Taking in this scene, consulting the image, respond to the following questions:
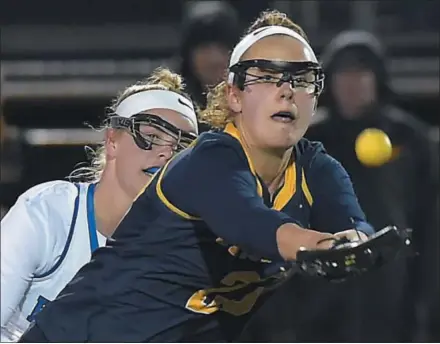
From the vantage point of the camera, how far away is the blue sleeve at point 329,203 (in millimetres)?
1133

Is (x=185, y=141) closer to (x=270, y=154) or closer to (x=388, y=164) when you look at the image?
(x=270, y=154)

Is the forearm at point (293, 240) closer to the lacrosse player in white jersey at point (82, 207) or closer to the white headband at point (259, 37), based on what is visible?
the white headband at point (259, 37)

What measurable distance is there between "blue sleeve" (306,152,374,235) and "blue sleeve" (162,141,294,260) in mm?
109

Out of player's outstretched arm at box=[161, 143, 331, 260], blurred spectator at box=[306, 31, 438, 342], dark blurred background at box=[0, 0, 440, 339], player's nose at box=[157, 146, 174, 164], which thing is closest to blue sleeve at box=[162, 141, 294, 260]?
player's outstretched arm at box=[161, 143, 331, 260]

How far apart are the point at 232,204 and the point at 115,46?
1.33 metres

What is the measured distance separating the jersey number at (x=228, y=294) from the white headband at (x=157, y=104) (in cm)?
22

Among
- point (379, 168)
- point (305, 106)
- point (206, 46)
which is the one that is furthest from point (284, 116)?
point (379, 168)

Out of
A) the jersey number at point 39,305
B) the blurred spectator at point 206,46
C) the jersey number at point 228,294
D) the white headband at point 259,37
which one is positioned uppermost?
the blurred spectator at point 206,46

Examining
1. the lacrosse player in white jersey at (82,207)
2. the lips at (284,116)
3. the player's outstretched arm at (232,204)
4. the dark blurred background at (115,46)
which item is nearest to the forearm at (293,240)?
the player's outstretched arm at (232,204)

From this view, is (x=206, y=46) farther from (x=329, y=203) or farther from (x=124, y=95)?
(x=329, y=203)

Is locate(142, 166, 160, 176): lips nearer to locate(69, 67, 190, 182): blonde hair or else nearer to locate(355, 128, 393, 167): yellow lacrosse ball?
locate(69, 67, 190, 182): blonde hair

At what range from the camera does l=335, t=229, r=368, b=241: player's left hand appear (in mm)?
1019

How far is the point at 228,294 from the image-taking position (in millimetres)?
1179

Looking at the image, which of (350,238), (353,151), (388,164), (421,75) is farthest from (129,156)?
(421,75)
